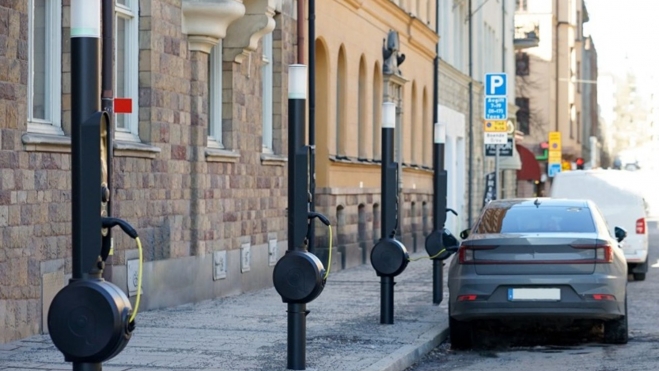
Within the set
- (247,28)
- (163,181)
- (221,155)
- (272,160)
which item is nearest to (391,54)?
(272,160)

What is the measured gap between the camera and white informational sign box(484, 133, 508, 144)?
3055 centimetres

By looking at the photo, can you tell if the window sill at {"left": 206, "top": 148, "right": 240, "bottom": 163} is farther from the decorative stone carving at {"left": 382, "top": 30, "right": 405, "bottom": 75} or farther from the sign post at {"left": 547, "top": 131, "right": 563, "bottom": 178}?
the sign post at {"left": 547, "top": 131, "right": 563, "bottom": 178}

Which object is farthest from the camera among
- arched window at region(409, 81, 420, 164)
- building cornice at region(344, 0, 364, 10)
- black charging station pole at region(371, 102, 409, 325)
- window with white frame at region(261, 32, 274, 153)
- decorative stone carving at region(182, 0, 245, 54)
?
arched window at region(409, 81, 420, 164)

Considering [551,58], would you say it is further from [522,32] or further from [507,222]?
[507,222]

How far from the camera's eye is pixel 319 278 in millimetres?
10625

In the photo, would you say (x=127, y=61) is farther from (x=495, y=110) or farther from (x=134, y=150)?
(x=495, y=110)

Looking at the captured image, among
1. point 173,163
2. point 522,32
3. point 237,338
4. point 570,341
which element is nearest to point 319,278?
point 237,338

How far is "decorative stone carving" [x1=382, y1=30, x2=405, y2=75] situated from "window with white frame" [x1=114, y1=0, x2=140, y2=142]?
15112mm

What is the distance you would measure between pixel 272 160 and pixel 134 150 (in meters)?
6.06

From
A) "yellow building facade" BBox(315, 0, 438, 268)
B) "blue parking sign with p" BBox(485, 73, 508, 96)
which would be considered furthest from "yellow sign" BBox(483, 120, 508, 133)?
"yellow building facade" BBox(315, 0, 438, 268)

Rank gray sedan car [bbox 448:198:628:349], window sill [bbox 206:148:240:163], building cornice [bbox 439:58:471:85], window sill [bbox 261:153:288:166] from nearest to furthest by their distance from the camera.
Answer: gray sedan car [bbox 448:198:628:349] < window sill [bbox 206:148:240:163] < window sill [bbox 261:153:288:166] < building cornice [bbox 439:58:471:85]

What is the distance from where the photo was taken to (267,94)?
862 inches

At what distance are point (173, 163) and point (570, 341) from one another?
5.19m

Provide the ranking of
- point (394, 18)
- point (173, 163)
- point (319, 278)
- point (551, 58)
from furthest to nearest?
point (551, 58), point (394, 18), point (173, 163), point (319, 278)
